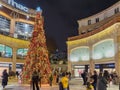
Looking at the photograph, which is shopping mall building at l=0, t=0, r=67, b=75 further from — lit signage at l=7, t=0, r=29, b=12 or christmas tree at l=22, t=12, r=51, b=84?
christmas tree at l=22, t=12, r=51, b=84

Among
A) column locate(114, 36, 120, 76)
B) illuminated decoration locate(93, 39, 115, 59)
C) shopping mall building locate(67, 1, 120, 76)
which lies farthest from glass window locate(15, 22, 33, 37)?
column locate(114, 36, 120, 76)

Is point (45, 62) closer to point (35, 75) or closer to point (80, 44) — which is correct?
point (35, 75)

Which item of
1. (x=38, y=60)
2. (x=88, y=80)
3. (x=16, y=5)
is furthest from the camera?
(x=16, y=5)

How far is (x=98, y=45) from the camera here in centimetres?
4325

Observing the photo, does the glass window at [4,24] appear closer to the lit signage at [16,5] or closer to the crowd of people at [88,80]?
the lit signage at [16,5]

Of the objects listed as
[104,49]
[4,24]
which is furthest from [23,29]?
[104,49]

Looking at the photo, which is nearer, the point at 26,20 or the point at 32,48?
the point at 32,48

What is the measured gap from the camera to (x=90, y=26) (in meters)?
56.6

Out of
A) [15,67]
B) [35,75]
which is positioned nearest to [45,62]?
[35,75]

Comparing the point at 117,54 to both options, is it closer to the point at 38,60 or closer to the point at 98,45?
the point at 98,45

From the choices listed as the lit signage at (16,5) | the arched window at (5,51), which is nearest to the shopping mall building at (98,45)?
the lit signage at (16,5)

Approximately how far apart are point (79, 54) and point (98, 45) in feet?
32.4

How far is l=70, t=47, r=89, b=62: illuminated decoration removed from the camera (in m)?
49.8

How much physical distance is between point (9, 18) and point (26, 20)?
691 centimetres
